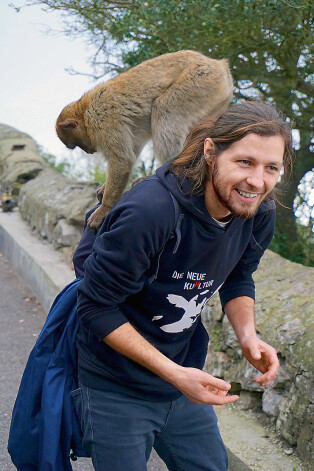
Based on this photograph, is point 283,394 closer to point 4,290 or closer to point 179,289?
point 179,289

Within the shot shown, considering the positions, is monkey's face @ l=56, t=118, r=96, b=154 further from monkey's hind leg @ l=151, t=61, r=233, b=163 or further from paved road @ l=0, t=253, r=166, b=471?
paved road @ l=0, t=253, r=166, b=471

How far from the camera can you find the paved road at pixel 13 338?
3199 mm

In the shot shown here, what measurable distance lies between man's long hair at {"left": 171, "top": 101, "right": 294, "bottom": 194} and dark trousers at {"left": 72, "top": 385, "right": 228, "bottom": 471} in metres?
0.78

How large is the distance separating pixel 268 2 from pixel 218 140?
254cm

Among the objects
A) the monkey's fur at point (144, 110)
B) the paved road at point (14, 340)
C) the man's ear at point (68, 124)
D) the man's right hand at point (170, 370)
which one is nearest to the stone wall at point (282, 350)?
the paved road at point (14, 340)

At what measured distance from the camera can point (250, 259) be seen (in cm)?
229

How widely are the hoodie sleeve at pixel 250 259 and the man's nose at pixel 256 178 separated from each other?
36cm

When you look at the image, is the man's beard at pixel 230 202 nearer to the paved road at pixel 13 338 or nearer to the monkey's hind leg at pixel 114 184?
the monkey's hind leg at pixel 114 184

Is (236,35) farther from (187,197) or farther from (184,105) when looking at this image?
(187,197)

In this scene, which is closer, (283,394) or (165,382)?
(165,382)

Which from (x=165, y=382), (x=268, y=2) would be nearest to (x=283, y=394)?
(x=165, y=382)

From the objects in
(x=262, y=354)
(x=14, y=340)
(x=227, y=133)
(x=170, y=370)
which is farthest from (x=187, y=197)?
(x=14, y=340)

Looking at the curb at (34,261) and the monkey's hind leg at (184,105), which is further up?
the monkey's hind leg at (184,105)

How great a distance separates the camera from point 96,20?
493 centimetres
